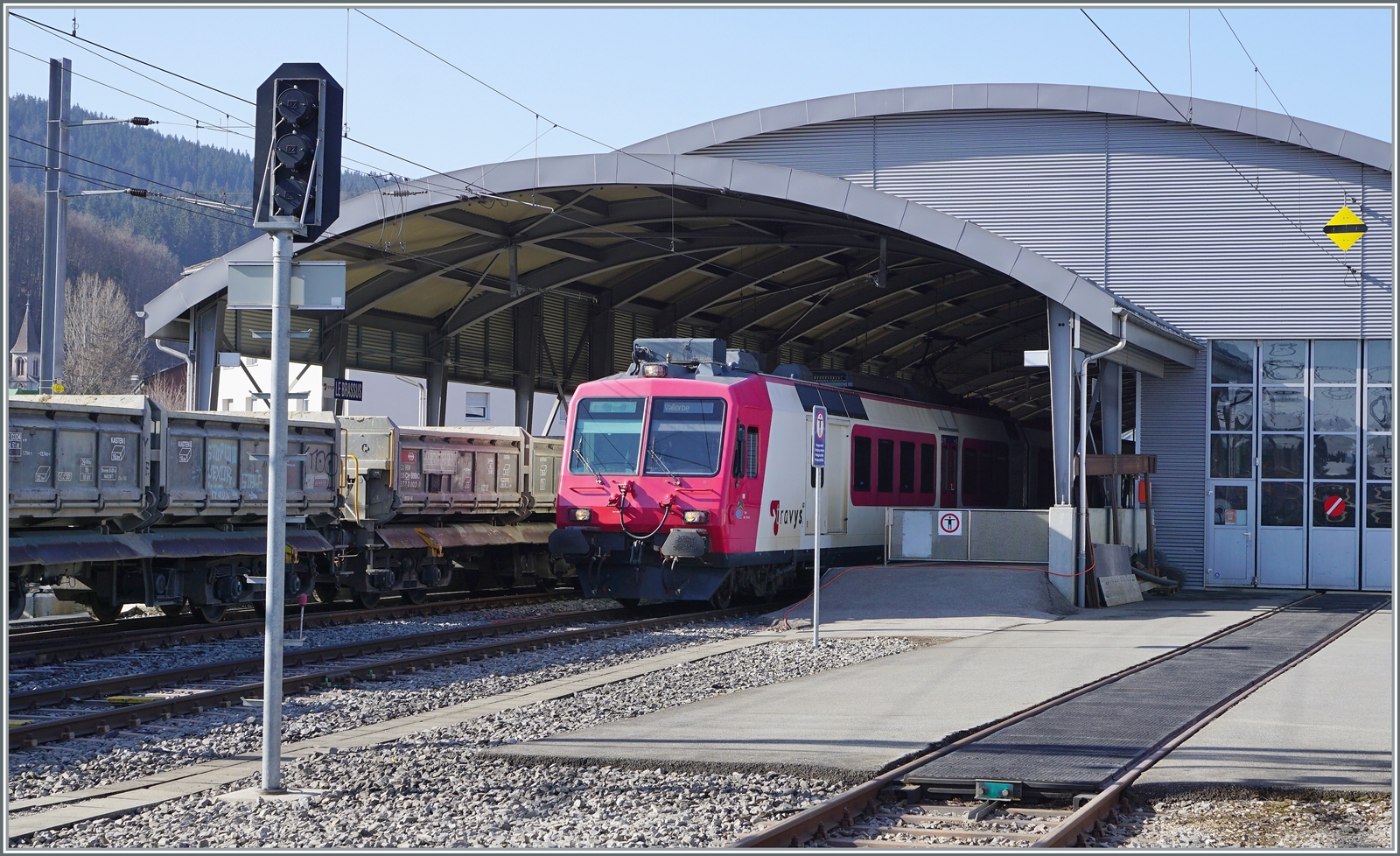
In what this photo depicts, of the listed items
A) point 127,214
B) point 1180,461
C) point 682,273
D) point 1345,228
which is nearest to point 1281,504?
point 1180,461

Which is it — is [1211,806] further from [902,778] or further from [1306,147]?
[1306,147]

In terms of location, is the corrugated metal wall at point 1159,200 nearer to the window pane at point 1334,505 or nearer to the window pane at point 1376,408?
the window pane at point 1376,408

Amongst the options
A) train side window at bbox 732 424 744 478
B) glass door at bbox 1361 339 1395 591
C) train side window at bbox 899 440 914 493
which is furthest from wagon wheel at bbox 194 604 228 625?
glass door at bbox 1361 339 1395 591

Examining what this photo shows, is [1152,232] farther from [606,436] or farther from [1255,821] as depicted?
[1255,821]

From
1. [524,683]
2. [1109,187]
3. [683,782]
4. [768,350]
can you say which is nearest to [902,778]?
[683,782]

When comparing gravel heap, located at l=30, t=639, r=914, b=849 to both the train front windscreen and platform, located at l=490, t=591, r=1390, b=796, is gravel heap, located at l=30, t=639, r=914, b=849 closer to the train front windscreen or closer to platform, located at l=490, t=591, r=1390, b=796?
platform, located at l=490, t=591, r=1390, b=796

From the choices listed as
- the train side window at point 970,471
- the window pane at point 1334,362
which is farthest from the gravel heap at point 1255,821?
the train side window at point 970,471

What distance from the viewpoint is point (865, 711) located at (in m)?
10.7

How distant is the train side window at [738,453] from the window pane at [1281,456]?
11.4 m

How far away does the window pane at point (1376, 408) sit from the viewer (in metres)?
24.9

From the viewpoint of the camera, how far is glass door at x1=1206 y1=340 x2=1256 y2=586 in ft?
83.4

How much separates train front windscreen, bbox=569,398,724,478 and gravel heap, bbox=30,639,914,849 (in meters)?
9.35

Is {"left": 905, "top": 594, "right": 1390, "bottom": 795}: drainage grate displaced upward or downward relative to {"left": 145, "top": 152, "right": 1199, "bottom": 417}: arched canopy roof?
downward

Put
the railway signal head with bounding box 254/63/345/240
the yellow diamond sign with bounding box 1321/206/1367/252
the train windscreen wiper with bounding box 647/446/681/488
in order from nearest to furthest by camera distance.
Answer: the railway signal head with bounding box 254/63/345/240, the train windscreen wiper with bounding box 647/446/681/488, the yellow diamond sign with bounding box 1321/206/1367/252
